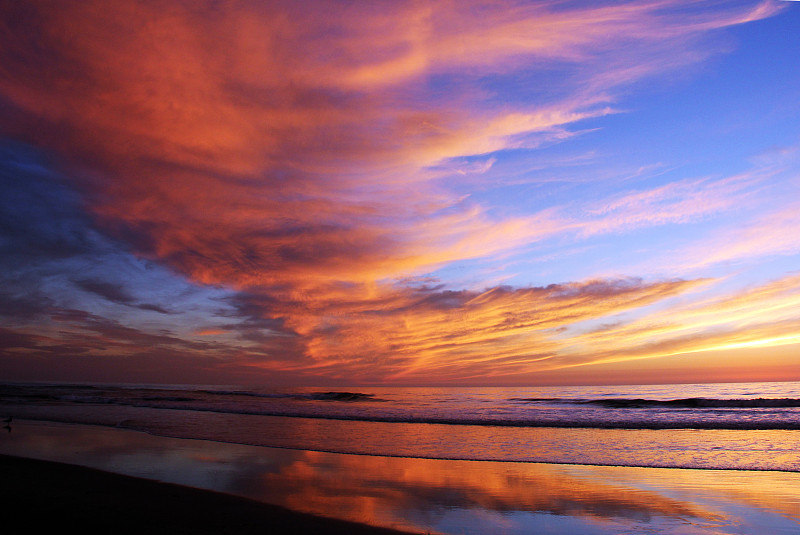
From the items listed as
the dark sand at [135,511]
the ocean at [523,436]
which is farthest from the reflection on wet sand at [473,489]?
Result: the ocean at [523,436]

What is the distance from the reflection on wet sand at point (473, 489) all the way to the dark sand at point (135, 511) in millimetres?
583

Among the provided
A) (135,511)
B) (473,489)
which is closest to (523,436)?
(473,489)

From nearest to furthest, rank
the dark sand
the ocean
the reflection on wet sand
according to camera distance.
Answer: the dark sand < the reflection on wet sand < the ocean

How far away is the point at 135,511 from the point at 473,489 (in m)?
6.86

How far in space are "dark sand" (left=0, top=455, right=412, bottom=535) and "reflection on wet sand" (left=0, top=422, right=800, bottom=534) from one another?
58 cm

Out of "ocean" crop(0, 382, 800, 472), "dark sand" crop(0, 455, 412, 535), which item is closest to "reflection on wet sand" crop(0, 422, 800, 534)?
"dark sand" crop(0, 455, 412, 535)

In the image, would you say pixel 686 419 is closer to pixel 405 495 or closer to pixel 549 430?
pixel 549 430

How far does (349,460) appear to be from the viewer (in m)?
14.0

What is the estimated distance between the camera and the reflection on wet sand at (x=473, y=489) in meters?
7.96

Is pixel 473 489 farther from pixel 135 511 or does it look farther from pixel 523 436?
pixel 523 436

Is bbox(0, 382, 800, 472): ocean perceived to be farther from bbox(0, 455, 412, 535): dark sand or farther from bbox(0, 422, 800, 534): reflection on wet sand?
bbox(0, 455, 412, 535): dark sand

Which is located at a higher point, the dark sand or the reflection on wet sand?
the dark sand

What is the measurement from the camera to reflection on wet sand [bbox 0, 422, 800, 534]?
7965 mm

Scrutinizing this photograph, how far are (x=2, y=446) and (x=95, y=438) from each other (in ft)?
9.89
